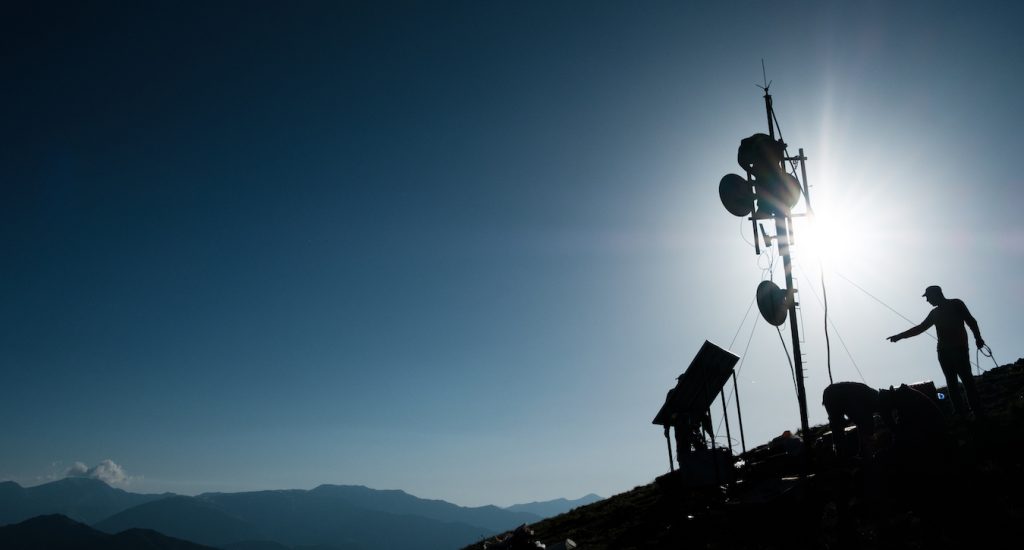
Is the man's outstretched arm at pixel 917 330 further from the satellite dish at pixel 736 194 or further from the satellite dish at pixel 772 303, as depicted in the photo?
the satellite dish at pixel 736 194

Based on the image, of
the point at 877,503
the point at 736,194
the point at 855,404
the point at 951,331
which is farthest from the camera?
the point at 736,194

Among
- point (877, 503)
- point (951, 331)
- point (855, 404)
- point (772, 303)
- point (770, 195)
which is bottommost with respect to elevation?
point (877, 503)

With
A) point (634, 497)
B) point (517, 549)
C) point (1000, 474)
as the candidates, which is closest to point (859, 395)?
point (1000, 474)

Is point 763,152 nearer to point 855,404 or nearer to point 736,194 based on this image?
point 736,194

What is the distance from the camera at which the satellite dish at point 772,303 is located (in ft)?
48.1

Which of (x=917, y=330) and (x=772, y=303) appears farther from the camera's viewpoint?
(x=772, y=303)

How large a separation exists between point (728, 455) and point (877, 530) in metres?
9.17

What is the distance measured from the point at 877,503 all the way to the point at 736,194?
904cm

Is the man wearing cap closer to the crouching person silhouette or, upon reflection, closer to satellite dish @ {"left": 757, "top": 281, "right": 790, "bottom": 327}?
the crouching person silhouette

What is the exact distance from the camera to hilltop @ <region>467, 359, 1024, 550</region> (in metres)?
8.83

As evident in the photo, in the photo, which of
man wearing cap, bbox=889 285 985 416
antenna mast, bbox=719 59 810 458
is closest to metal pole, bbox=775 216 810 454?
antenna mast, bbox=719 59 810 458

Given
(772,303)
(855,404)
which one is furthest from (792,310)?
(855,404)

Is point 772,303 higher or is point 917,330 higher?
point 772,303

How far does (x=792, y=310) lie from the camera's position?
1427cm
